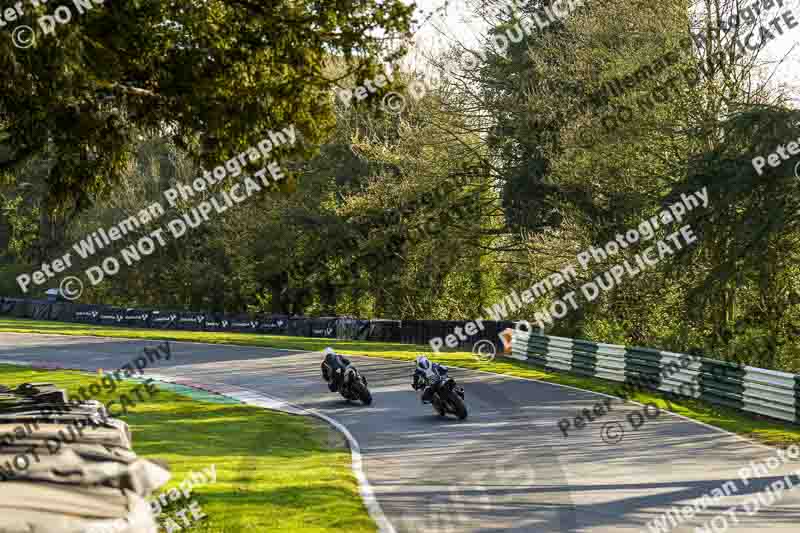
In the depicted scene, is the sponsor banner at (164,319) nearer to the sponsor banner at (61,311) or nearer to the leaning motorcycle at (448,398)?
the sponsor banner at (61,311)

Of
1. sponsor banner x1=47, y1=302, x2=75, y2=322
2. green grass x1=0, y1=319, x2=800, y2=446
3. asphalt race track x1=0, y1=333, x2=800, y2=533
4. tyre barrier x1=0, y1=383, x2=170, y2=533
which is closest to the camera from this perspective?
tyre barrier x1=0, y1=383, x2=170, y2=533

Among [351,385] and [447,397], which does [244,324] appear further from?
[447,397]

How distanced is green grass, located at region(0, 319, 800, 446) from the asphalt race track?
0.99m

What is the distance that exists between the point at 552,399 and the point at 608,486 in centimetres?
1032

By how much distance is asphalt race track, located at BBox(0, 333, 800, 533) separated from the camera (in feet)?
32.9

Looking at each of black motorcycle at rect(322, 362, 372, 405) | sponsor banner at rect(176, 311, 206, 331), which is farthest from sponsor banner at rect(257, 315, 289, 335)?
black motorcycle at rect(322, 362, 372, 405)

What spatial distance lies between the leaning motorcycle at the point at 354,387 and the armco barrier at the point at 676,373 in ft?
24.6

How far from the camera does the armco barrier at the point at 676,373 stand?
18906 mm

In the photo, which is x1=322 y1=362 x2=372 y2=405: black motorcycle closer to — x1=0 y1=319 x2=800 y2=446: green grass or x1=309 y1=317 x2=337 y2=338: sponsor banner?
x1=0 y1=319 x2=800 y2=446: green grass

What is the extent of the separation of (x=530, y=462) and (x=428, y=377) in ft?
16.9

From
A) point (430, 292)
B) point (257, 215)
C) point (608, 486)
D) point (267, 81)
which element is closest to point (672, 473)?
point (608, 486)

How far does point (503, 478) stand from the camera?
40.7ft

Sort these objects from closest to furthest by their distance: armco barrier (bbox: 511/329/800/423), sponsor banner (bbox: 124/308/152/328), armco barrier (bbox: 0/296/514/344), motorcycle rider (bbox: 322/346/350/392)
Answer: armco barrier (bbox: 511/329/800/423) < motorcycle rider (bbox: 322/346/350/392) < armco barrier (bbox: 0/296/514/344) < sponsor banner (bbox: 124/308/152/328)

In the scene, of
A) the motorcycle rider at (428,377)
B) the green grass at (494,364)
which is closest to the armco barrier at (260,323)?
the green grass at (494,364)
